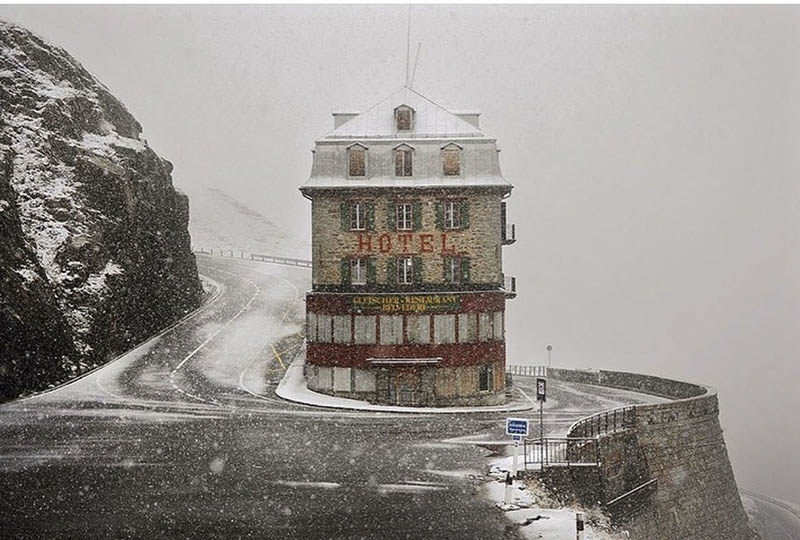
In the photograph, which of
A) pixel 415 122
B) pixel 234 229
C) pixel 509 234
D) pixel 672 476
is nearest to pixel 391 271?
pixel 509 234

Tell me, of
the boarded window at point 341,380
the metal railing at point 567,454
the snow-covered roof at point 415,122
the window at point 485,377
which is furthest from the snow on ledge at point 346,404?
the snow-covered roof at point 415,122

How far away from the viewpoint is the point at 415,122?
69.6 feet

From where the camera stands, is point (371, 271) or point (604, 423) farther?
point (371, 271)

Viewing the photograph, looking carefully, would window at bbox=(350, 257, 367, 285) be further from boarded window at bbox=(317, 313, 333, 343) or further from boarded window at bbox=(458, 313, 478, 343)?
boarded window at bbox=(458, 313, 478, 343)

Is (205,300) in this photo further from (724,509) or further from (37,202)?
(724,509)

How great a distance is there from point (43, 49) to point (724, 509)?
19.6 meters

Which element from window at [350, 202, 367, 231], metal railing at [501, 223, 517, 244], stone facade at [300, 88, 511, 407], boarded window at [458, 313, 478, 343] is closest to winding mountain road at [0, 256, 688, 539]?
stone facade at [300, 88, 511, 407]

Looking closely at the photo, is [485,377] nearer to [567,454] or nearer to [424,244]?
[424,244]

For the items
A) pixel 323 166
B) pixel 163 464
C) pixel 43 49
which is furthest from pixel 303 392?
pixel 43 49

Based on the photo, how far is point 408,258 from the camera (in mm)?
21312

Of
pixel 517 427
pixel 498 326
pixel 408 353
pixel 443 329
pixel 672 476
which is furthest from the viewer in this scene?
pixel 498 326

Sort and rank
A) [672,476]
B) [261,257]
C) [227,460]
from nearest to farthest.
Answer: [227,460] < [672,476] < [261,257]

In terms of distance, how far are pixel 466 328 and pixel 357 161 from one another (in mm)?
5327

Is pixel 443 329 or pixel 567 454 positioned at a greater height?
pixel 443 329
